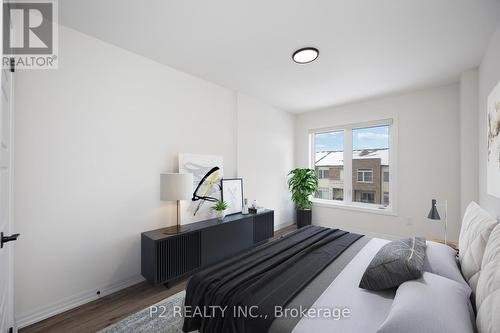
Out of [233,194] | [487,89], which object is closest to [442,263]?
[487,89]

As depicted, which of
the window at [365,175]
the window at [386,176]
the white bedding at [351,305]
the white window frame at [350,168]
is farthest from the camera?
the window at [365,175]

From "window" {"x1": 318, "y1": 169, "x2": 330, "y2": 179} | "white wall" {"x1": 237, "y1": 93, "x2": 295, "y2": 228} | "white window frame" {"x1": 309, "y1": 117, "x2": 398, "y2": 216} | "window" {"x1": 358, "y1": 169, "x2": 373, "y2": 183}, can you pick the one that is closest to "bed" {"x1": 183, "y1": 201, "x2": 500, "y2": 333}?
"white window frame" {"x1": 309, "y1": 117, "x2": 398, "y2": 216}

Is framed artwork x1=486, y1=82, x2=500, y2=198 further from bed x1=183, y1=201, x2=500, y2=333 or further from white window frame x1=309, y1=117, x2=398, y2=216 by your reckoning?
white window frame x1=309, y1=117, x2=398, y2=216

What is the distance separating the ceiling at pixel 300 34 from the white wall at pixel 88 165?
A: 0.34 metres

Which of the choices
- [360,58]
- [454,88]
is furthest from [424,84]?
[360,58]

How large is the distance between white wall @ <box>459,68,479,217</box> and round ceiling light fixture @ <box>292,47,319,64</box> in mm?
2135

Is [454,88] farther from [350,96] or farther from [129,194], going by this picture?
[129,194]

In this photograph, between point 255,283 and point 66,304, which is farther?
point 66,304

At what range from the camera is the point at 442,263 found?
1472mm

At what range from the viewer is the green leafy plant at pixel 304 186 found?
4477mm

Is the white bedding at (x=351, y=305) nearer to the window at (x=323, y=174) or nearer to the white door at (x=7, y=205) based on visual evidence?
the white door at (x=7, y=205)

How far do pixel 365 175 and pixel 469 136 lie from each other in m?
1.66

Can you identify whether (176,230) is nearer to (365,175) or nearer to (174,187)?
(174,187)

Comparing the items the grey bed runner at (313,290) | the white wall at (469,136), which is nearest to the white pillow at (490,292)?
the grey bed runner at (313,290)
